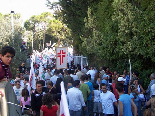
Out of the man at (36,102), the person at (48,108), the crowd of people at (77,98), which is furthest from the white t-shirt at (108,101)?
the person at (48,108)

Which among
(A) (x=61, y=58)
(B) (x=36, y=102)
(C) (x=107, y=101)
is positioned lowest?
(C) (x=107, y=101)

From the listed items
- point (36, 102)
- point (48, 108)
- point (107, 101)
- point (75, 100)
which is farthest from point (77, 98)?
point (48, 108)

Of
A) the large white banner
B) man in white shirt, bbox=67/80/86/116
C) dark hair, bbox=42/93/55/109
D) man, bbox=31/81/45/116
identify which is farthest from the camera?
the large white banner

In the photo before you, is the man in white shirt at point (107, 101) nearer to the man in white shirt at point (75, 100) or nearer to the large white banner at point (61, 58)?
the man in white shirt at point (75, 100)

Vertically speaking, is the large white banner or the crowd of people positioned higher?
the large white banner

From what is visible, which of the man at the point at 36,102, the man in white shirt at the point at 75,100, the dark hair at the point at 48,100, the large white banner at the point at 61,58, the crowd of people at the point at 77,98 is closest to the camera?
the crowd of people at the point at 77,98

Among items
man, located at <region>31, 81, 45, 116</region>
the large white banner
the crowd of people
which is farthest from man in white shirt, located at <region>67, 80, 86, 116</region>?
the large white banner

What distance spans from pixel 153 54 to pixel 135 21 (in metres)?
2.12

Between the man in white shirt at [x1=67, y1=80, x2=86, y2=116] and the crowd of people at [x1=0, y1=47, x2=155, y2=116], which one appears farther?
the man in white shirt at [x1=67, y1=80, x2=86, y2=116]

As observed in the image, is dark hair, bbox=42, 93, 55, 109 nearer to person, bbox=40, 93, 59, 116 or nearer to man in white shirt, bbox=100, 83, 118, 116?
person, bbox=40, 93, 59, 116

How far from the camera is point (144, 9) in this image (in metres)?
14.5

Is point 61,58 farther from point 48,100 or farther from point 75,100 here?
point 48,100

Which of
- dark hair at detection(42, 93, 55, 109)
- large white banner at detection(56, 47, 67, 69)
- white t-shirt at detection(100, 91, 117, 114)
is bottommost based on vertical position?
white t-shirt at detection(100, 91, 117, 114)

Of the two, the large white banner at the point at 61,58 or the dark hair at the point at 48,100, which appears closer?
the dark hair at the point at 48,100
